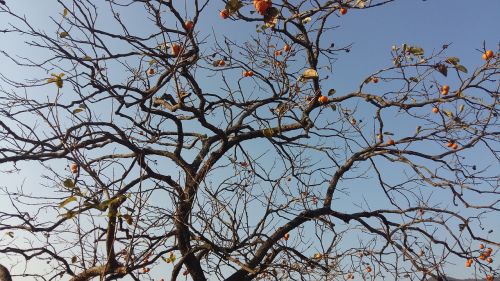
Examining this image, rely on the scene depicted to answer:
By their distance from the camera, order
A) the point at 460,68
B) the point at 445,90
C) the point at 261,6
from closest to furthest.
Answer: the point at 261,6 → the point at 460,68 → the point at 445,90

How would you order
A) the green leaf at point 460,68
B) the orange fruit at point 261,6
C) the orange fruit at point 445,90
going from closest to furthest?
the orange fruit at point 261,6 < the green leaf at point 460,68 < the orange fruit at point 445,90

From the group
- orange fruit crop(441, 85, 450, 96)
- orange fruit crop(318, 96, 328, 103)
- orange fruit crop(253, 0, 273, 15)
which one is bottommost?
orange fruit crop(441, 85, 450, 96)

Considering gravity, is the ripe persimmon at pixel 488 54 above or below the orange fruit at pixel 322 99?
below

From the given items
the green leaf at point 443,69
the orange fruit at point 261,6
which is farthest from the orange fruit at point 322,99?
the orange fruit at point 261,6

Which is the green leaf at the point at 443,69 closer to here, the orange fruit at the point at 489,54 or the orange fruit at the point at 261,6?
the orange fruit at the point at 489,54

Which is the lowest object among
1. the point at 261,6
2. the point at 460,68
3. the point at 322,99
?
the point at 460,68

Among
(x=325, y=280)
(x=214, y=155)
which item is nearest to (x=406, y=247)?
(x=325, y=280)

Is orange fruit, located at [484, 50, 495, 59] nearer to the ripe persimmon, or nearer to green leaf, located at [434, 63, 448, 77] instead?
the ripe persimmon

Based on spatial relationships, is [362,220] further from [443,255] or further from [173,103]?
[173,103]

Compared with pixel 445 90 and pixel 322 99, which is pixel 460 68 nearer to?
pixel 445 90

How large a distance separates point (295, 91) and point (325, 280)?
1876 mm

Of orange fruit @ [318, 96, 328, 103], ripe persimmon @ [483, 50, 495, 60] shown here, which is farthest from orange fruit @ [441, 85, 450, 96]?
orange fruit @ [318, 96, 328, 103]

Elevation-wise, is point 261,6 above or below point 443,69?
above

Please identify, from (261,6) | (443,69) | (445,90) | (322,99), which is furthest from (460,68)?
(261,6)
